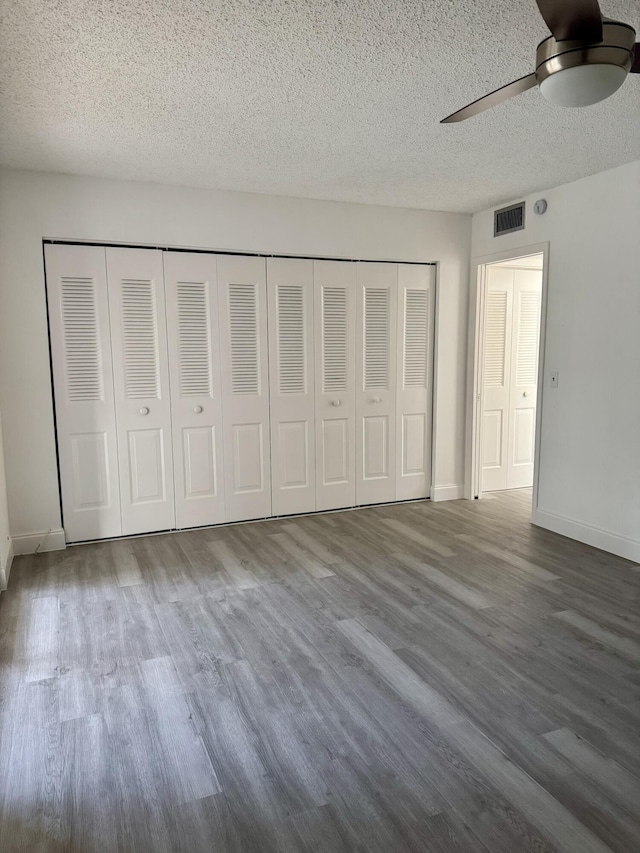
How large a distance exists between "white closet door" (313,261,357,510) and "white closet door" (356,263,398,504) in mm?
70

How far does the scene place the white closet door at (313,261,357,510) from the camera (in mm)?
4719

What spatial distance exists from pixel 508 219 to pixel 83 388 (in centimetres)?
362

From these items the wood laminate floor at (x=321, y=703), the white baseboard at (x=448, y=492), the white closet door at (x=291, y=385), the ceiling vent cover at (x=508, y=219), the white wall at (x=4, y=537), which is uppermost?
the ceiling vent cover at (x=508, y=219)

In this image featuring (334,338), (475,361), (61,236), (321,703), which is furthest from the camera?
(475,361)

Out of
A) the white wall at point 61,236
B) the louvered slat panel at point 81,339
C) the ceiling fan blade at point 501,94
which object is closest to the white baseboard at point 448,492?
the white wall at point 61,236

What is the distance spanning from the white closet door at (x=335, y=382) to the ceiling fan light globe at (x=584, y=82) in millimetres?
3040

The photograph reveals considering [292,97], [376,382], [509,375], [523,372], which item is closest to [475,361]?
[509,375]

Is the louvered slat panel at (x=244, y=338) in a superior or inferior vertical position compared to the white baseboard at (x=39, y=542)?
superior

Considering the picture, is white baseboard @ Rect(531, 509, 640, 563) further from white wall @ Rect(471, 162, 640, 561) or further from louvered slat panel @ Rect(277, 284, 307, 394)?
louvered slat panel @ Rect(277, 284, 307, 394)

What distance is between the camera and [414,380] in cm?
516

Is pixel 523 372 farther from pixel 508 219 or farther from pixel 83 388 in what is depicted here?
pixel 83 388

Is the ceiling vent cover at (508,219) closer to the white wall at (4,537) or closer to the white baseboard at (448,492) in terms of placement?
the white baseboard at (448,492)

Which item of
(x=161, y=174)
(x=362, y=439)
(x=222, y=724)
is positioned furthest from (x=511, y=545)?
(x=161, y=174)

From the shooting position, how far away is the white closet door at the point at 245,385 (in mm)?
4410
